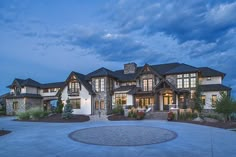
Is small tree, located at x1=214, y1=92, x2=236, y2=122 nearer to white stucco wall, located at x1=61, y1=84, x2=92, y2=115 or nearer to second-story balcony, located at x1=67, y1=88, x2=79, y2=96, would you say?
white stucco wall, located at x1=61, y1=84, x2=92, y2=115

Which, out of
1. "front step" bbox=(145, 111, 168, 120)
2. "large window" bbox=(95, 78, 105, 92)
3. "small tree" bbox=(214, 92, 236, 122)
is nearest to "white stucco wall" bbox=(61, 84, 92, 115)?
"large window" bbox=(95, 78, 105, 92)

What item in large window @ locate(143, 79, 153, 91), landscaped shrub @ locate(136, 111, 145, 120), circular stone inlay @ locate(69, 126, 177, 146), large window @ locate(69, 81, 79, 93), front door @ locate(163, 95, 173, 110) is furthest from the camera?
large window @ locate(69, 81, 79, 93)

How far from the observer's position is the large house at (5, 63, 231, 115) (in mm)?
26531

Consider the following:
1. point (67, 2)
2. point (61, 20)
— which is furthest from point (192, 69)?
point (61, 20)

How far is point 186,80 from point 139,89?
6.77 metres

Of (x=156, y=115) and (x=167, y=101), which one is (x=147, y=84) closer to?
(x=167, y=101)

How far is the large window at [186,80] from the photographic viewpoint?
2652 centimetres

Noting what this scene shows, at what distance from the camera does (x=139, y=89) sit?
28.9m

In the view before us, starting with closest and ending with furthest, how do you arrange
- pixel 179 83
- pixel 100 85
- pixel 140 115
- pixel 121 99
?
pixel 140 115 < pixel 179 83 < pixel 121 99 < pixel 100 85

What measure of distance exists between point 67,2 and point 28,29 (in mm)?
10297

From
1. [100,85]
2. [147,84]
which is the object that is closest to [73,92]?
[100,85]

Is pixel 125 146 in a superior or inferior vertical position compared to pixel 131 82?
inferior

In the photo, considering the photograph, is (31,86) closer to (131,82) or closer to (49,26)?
(49,26)

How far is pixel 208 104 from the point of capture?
2631 centimetres
